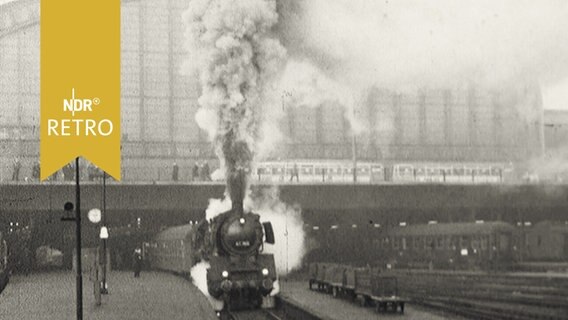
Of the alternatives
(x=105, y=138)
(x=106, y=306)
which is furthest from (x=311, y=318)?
(x=105, y=138)

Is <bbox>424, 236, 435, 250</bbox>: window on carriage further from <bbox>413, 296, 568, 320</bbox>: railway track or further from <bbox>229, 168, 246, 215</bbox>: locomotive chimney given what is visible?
<bbox>229, 168, 246, 215</bbox>: locomotive chimney

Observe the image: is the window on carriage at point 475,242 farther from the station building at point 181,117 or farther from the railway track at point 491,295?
the station building at point 181,117

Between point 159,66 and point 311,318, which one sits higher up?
point 159,66

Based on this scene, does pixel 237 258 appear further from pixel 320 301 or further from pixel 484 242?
pixel 484 242

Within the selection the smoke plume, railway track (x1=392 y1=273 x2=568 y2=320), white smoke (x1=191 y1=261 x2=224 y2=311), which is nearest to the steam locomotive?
white smoke (x1=191 y1=261 x2=224 y2=311)

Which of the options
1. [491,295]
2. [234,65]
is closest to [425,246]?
[491,295]

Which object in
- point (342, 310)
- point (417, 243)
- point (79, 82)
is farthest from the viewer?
point (417, 243)

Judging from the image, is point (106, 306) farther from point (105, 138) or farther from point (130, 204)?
point (130, 204)
